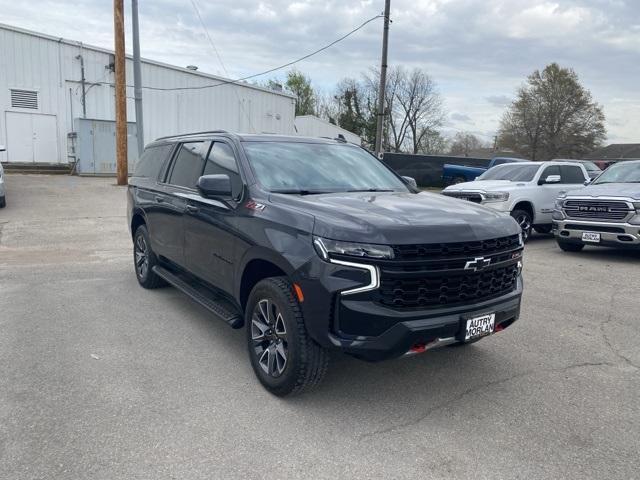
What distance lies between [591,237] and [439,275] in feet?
22.5

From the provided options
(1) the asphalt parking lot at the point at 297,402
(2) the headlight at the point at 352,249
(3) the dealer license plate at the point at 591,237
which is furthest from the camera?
(3) the dealer license plate at the point at 591,237

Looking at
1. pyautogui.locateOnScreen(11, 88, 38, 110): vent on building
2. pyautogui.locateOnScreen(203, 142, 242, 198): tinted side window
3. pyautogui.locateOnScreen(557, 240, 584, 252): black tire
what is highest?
pyautogui.locateOnScreen(11, 88, 38, 110): vent on building

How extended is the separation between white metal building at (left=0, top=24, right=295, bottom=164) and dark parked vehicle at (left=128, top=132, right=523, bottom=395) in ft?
74.5

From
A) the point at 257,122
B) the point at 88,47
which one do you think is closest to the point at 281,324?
the point at 88,47

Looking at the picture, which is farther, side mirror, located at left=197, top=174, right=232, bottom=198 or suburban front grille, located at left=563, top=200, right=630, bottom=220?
suburban front grille, located at left=563, top=200, right=630, bottom=220

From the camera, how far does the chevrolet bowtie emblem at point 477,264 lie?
3.45 metres

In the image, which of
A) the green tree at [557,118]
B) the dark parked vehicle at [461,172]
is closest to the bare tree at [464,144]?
the green tree at [557,118]

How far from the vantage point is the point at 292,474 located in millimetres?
2854

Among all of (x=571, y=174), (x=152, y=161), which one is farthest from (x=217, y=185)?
(x=571, y=174)

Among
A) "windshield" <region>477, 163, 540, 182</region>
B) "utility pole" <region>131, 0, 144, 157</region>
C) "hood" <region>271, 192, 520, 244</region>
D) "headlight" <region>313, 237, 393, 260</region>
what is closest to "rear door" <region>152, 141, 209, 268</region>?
"hood" <region>271, 192, 520, 244</region>

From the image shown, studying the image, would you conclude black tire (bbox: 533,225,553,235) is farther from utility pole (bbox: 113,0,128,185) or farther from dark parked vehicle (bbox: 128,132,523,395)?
utility pole (bbox: 113,0,128,185)

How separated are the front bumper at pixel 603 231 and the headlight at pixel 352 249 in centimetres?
695

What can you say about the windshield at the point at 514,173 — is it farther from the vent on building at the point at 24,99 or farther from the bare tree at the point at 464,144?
the bare tree at the point at 464,144

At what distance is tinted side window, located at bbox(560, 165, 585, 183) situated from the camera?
468 inches
